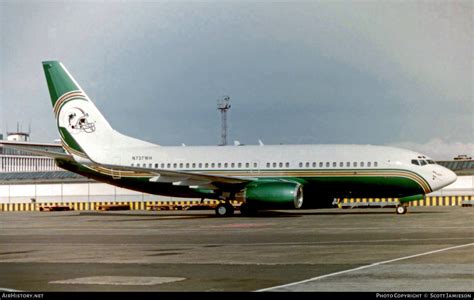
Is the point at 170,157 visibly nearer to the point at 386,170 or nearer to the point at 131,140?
the point at 131,140

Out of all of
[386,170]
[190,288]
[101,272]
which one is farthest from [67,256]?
[386,170]

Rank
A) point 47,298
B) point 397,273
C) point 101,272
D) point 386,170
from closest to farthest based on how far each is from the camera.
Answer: point 47,298, point 397,273, point 101,272, point 386,170

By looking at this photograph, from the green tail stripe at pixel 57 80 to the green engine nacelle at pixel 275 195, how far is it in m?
14.7

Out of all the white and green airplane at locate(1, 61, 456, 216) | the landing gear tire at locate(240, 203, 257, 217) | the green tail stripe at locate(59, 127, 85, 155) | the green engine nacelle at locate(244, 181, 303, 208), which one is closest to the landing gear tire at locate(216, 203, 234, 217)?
the white and green airplane at locate(1, 61, 456, 216)

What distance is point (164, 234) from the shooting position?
26.6 m

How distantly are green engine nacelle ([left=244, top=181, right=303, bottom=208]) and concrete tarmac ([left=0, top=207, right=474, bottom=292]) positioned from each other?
973 centimetres

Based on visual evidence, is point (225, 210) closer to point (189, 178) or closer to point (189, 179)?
point (189, 179)

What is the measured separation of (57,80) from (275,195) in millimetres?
17136

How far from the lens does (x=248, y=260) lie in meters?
16.5

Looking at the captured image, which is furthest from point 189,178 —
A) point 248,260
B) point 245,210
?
point 248,260

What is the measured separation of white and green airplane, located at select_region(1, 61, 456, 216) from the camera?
38531 millimetres

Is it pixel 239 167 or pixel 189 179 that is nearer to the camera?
pixel 189 179

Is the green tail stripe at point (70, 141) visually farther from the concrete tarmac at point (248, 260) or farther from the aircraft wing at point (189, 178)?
the concrete tarmac at point (248, 260)

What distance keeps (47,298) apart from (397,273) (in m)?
6.10
